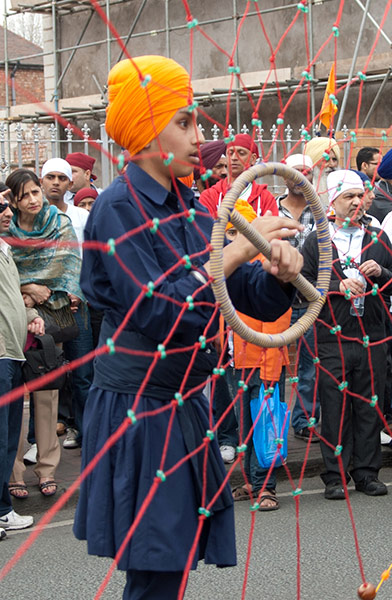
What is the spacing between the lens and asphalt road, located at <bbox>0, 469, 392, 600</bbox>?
4352 mm

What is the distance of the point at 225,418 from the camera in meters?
6.78

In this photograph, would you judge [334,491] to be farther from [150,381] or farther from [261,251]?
[261,251]

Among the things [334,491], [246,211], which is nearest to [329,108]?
[246,211]

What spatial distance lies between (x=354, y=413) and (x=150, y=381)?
3711mm

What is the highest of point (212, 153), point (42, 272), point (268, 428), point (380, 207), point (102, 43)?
point (102, 43)

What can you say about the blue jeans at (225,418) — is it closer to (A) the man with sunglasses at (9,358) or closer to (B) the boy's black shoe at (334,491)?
(B) the boy's black shoe at (334,491)

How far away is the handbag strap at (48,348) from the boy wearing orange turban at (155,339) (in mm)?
2945

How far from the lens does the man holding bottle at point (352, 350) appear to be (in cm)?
584

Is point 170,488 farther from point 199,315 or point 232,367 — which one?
point 232,367

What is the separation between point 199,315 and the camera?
8.59 feet

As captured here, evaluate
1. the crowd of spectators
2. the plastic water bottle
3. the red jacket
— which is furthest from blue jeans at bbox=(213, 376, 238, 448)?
the red jacket

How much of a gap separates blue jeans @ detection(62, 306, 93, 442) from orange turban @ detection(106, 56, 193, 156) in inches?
164

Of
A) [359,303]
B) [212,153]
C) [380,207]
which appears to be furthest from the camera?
[380,207]

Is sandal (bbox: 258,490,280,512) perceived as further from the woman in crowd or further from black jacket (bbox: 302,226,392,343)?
the woman in crowd
